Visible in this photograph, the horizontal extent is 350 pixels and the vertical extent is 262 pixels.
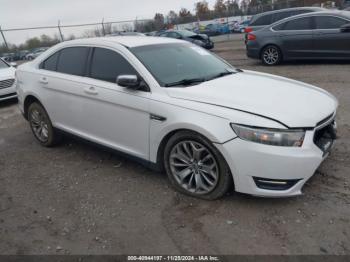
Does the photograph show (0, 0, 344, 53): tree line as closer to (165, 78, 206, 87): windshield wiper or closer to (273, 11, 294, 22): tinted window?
(273, 11, 294, 22): tinted window

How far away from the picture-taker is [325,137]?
11.5 ft

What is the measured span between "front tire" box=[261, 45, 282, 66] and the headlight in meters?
8.07

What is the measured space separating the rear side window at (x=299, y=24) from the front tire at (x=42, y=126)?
25.6ft

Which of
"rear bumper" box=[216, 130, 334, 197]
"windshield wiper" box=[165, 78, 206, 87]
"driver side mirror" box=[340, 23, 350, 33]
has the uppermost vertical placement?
"driver side mirror" box=[340, 23, 350, 33]

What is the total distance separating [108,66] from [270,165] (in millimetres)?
2310

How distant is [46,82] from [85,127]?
1.06 m

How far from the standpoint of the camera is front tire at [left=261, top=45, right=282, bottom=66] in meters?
10.5

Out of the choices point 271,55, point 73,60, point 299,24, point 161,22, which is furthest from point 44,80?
point 161,22

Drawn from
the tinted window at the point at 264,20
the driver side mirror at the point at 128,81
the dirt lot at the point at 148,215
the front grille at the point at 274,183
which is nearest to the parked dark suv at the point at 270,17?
the tinted window at the point at 264,20

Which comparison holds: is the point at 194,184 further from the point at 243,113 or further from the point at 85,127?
the point at 85,127

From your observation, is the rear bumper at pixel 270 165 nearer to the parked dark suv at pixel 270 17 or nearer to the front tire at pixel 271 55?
the front tire at pixel 271 55

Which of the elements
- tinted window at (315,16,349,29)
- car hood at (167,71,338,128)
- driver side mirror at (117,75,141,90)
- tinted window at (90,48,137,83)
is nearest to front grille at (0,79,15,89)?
tinted window at (90,48,137,83)

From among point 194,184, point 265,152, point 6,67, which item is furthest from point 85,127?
point 6,67

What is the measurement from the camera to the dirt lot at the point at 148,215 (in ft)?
9.50
